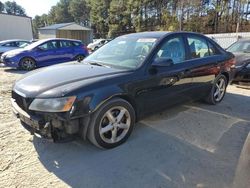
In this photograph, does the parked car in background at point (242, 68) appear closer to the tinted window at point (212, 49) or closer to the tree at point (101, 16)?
the tinted window at point (212, 49)

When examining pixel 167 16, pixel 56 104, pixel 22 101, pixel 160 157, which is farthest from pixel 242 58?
pixel 167 16

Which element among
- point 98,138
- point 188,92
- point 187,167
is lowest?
point 187,167

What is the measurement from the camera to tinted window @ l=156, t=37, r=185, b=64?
3.76 m

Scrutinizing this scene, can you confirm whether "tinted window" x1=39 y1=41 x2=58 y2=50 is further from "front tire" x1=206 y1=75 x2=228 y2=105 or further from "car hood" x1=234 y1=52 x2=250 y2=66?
"front tire" x1=206 y1=75 x2=228 y2=105

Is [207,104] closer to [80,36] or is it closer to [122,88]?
[122,88]

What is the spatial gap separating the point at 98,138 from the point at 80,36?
1260 inches

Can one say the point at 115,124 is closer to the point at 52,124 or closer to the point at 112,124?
the point at 112,124

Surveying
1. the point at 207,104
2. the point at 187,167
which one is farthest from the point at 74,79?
the point at 207,104

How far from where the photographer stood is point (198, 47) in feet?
14.9

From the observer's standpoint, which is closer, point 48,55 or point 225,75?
point 225,75

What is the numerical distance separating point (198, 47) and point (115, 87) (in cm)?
227

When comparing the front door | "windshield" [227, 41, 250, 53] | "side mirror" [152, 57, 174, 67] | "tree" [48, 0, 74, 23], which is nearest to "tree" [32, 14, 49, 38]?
"tree" [48, 0, 74, 23]

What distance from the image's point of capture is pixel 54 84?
2.93 metres

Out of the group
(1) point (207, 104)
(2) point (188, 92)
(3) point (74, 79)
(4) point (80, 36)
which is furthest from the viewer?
(4) point (80, 36)
